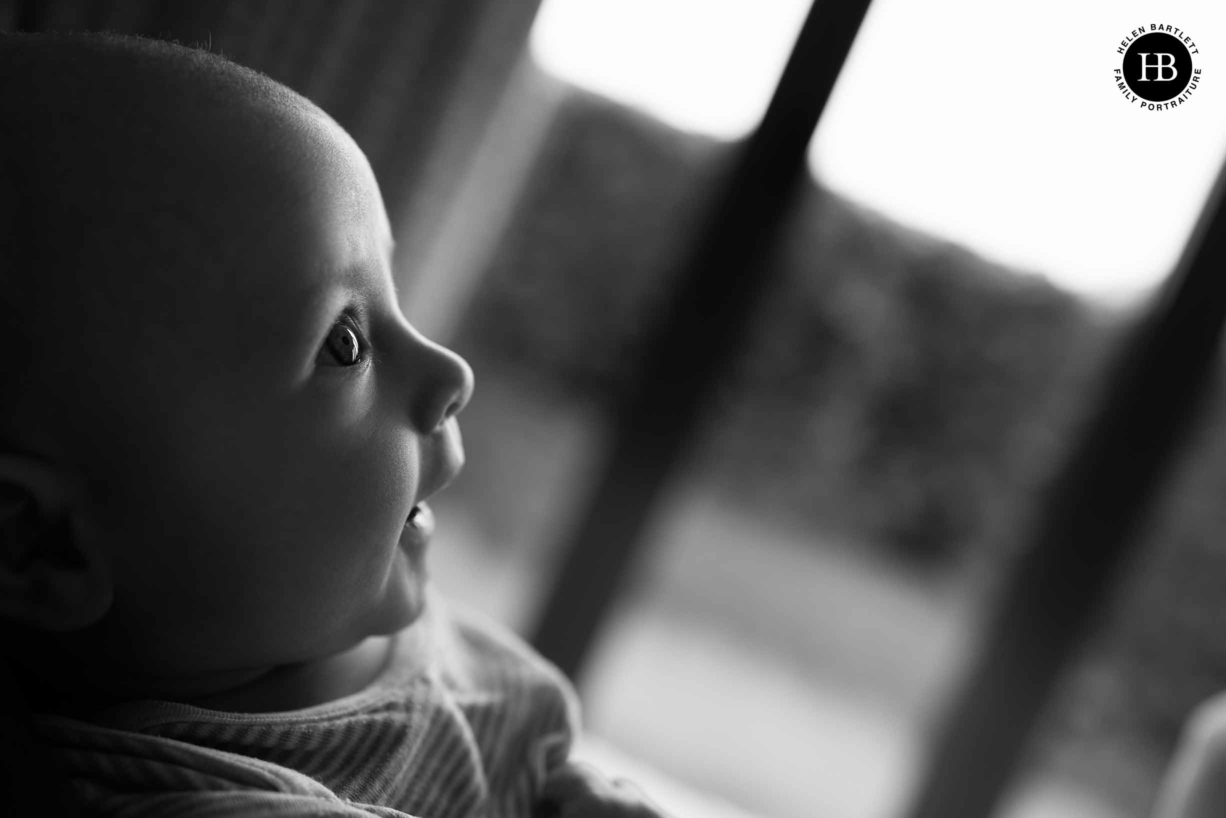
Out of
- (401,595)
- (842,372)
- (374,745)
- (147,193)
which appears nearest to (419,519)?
(401,595)

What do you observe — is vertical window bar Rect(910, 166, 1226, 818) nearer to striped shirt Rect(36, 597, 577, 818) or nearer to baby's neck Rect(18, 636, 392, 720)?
striped shirt Rect(36, 597, 577, 818)

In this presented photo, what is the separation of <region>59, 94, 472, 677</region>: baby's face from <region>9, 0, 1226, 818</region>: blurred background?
0.93 m

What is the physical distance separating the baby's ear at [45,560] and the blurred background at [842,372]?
102 centimetres

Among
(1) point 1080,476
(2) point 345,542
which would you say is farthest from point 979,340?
(2) point 345,542

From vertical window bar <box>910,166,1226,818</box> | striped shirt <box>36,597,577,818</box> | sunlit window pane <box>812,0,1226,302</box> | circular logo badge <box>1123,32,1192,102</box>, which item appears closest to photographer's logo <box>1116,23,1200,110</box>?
circular logo badge <box>1123,32,1192,102</box>

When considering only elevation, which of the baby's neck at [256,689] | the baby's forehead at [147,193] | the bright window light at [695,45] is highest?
the bright window light at [695,45]

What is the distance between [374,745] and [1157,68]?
4.75ft

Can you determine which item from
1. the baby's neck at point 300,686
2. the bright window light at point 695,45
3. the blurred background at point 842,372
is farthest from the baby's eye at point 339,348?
the bright window light at point 695,45

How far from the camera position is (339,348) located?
0.68 meters

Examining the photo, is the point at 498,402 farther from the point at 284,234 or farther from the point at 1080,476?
the point at 284,234

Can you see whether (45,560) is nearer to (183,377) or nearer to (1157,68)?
(183,377)

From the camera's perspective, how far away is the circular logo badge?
1.50m

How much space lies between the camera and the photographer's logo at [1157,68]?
150 centimetres

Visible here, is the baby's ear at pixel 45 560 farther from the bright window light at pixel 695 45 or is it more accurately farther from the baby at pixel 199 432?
the bright window light at pixel 695 45
